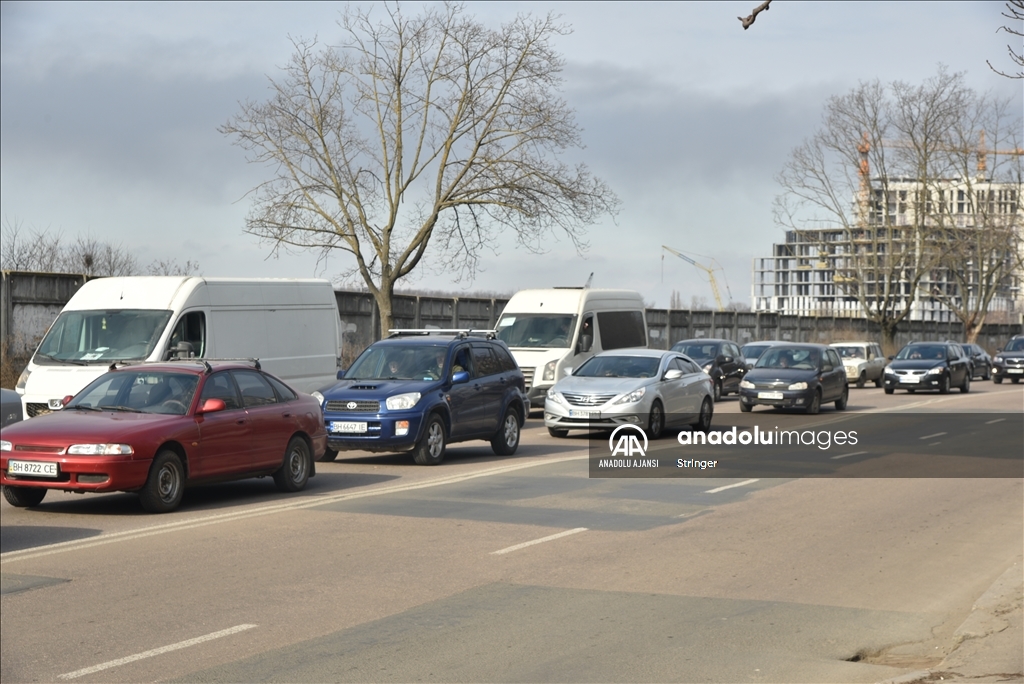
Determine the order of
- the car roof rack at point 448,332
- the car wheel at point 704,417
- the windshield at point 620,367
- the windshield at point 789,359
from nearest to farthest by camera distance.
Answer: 1. the car roof rack at point 448,332
2. the windshield at point 620,367
3. the car wheel at point 704,417
4. the windshield at point 789,359

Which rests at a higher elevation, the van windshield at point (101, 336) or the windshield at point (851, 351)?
the van windshield at point (101, 336)

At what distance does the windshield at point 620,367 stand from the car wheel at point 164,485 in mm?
10547

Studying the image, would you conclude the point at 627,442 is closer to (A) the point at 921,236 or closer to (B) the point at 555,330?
(B) the point at 555,330

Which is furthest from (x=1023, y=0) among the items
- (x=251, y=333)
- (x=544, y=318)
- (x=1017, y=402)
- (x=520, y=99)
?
(x=1017, y=402)

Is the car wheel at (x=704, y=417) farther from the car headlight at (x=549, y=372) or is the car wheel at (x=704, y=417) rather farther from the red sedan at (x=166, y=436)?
the red sedan at (x=166, y=436)

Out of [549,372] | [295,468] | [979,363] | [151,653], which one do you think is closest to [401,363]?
[295,468]

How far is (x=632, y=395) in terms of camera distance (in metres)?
21.2

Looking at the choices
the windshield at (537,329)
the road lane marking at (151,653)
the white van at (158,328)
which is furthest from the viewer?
the windshield at (537,329)

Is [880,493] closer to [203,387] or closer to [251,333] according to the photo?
[203,387]

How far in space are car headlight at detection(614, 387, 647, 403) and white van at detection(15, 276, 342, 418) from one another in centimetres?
580

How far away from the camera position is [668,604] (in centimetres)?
886

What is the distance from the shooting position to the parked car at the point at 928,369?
131ft

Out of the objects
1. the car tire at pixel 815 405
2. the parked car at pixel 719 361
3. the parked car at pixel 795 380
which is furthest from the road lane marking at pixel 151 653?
the parked car at pixel 719 361

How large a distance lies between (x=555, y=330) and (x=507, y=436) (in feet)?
26.7
